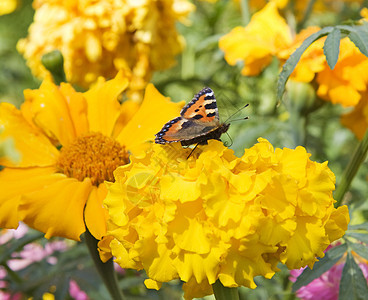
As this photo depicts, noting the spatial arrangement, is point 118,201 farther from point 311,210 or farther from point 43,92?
point 43,92

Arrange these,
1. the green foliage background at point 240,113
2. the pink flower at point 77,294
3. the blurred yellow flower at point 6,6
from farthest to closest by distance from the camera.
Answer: the blurred yellow flower at point 6,6
the pink flower at point 77,294
the green foliage background at point 240,113

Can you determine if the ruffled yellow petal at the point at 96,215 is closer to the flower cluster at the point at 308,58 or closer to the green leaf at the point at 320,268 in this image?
the green leaf at the point at 320,268

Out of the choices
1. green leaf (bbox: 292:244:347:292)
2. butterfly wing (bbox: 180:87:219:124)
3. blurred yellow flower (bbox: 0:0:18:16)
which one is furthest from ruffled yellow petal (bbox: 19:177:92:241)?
blurred yellow flower (bbox: 0:0:18:16)

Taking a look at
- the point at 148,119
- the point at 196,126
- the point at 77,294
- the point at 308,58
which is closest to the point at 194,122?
the point at 196,126

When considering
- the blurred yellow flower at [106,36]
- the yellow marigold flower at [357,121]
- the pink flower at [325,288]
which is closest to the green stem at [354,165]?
the pink flower at [325,288]

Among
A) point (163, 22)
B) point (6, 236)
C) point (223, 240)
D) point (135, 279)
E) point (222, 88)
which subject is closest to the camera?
point (223, 240)

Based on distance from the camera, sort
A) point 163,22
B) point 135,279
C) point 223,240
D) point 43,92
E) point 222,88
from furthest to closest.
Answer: point 163,22 < point 222,88 < point 135,279 < point 43,92 < point 223,240

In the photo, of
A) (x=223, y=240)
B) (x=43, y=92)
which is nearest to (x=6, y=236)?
(x=43, y=92)

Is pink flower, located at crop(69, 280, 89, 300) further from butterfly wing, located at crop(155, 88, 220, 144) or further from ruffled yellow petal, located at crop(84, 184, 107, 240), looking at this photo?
butterfly wing, located at crop(155, 88, 220, 144)
